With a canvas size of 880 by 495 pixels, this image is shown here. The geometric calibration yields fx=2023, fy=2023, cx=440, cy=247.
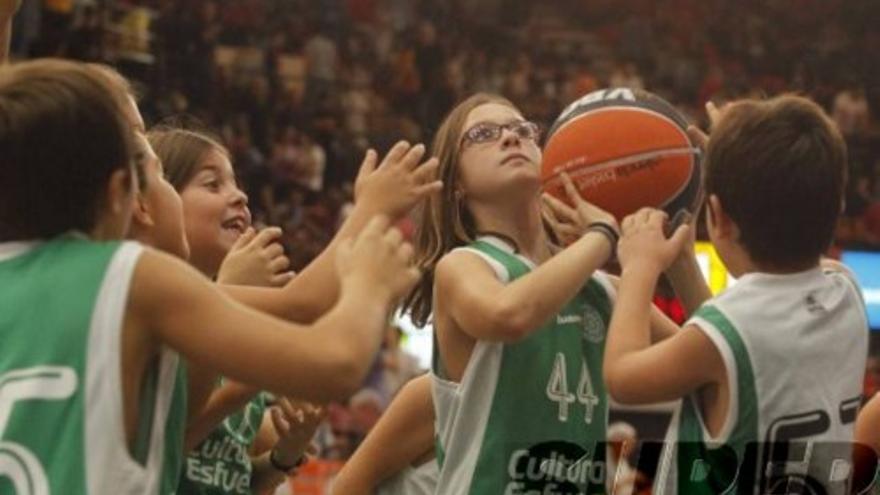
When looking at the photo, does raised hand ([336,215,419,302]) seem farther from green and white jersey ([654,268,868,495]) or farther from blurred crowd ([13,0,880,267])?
blurred crowd ([13,0,880,267])

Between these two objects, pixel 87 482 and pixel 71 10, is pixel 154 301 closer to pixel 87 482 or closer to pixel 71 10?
pixel 87 482

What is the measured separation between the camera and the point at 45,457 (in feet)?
10.8

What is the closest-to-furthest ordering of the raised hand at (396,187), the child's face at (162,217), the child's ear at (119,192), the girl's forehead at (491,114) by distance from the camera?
1. the child's ear at (119,192)
2. the raised hand at (396,187)
3. the child's face at (162,217)
4. the girl's forehead at (491,114)

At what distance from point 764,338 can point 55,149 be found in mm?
1402

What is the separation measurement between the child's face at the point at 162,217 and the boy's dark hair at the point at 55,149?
0.51 metres

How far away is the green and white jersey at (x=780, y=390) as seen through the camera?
387 centimetres

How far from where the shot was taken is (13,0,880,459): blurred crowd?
52.5 feet

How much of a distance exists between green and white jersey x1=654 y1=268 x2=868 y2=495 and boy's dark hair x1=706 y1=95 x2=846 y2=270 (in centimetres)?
7

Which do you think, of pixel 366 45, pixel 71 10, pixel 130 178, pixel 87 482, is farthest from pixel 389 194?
pixel 366 45

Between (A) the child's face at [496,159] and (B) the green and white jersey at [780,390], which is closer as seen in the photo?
(B) the green and white jersey at [780,390]

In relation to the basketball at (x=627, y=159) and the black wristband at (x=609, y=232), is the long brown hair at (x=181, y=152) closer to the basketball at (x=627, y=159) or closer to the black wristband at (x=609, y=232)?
the basketball at (x=627, y=159)

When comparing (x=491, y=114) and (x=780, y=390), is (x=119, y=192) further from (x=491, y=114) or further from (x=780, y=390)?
(x=491, y=114)

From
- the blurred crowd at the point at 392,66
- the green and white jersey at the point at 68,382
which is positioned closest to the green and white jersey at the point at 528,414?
the green and white jersey at the point at 68,382

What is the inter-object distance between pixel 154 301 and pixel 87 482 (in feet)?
1.02
